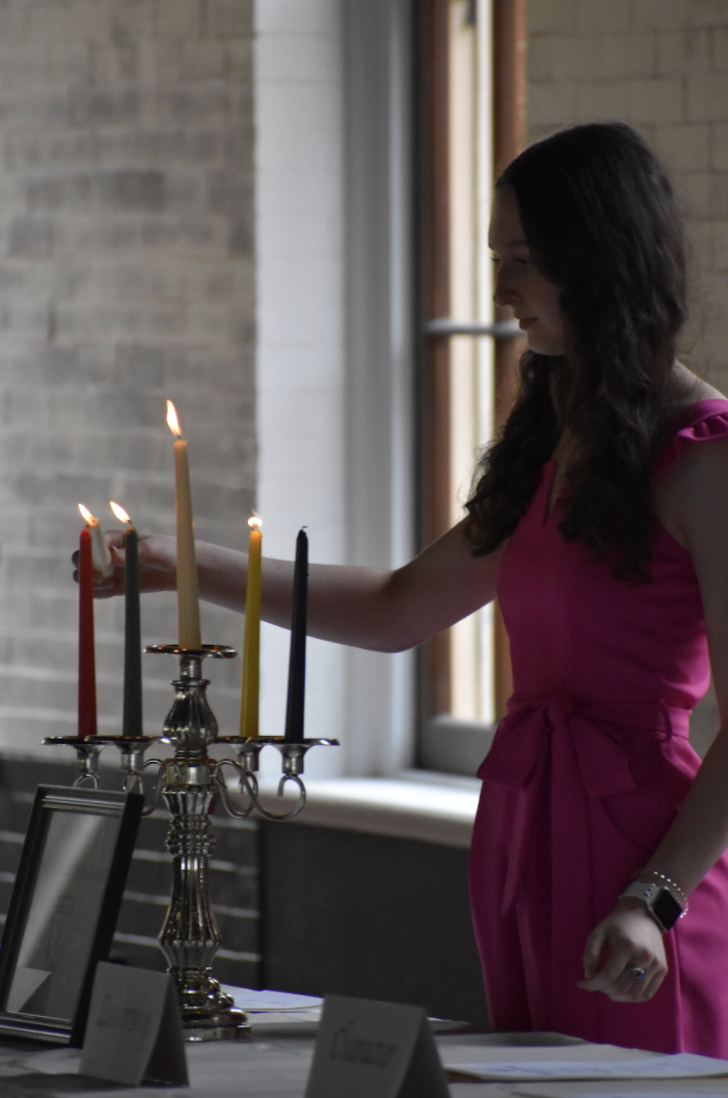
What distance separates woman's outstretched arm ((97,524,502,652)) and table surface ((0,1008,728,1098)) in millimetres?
598

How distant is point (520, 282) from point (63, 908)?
2.47ft

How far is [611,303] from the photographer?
4.92 feet

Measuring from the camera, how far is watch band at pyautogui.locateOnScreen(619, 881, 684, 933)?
1.33 meters

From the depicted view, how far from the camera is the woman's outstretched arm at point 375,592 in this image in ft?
5.64

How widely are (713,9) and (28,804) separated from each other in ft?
7.14

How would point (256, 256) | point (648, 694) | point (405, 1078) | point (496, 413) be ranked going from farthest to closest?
1. point (256, 256)
2. point (496, 413)
3. point (648, 694)
4. point (405, 1078)

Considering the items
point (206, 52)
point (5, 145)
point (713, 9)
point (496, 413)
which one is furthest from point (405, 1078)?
point (5, 145)

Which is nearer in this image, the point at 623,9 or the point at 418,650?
the point at 623,9

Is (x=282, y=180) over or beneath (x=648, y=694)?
over

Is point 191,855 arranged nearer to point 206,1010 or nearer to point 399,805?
point 206,1010

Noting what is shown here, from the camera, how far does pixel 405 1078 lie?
0.92m

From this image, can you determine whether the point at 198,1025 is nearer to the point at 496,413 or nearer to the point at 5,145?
the point at 496,413

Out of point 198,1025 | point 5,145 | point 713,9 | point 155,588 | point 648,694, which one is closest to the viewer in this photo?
point 198,1025

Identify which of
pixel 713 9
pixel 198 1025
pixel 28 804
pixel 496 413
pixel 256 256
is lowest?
pixel 28 804
